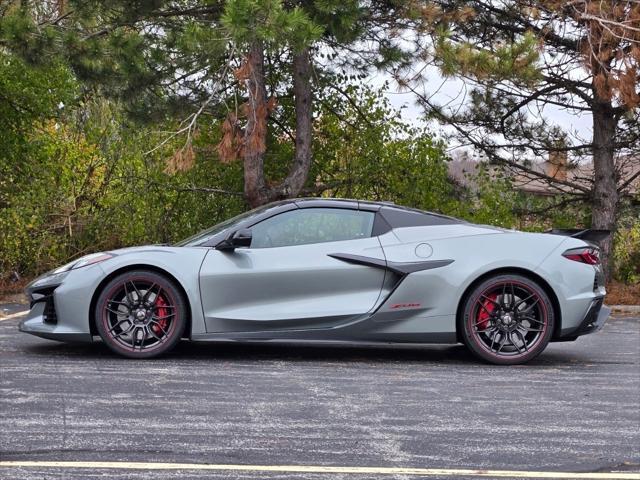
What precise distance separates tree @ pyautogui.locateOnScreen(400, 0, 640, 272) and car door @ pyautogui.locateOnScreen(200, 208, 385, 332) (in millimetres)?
6112

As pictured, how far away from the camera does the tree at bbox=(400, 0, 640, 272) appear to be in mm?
14641

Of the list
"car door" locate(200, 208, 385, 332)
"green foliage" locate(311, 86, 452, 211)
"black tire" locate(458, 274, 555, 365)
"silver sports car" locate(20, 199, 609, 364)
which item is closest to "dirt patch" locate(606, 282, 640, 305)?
"green foliage" locate(311, 86, 452, 211)

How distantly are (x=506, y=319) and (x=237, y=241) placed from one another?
229 cm

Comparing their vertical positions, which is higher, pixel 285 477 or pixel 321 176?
pixel 321 176

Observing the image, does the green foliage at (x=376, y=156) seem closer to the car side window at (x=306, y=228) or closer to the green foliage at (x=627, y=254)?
the green foliage at (x=627, y=254)

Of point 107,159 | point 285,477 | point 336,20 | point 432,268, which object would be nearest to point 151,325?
point 432,268

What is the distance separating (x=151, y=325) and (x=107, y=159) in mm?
7790

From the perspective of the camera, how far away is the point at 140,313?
866 centimetres

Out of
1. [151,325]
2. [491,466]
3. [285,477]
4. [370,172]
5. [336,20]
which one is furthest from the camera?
[370,172]

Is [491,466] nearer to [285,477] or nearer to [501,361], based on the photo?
[285,477]

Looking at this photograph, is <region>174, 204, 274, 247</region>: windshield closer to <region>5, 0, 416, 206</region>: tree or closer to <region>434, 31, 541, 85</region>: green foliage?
<region>5, 0, 416, 206</region>: tree

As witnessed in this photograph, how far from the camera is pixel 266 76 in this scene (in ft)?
54.0

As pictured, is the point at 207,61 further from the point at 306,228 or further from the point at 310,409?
the point at 310,409

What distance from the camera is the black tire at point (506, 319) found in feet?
29.0
